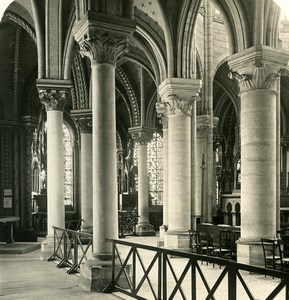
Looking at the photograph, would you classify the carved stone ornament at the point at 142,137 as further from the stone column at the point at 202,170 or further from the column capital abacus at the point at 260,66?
the column capital abacus at the point at 260,66

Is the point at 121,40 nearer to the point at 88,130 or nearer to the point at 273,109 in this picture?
the point at 273,109

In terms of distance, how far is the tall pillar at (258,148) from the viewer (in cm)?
1062

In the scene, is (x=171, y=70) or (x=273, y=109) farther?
(x=171, y=70)

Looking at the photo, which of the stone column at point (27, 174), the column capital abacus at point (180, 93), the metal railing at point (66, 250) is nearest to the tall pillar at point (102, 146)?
the metal railing at point (66, 250)

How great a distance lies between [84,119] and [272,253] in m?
11.1

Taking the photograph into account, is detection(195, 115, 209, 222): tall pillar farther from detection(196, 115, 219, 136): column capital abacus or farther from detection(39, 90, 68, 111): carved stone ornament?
detection(39, 90, 68, 111): carved stone ornament

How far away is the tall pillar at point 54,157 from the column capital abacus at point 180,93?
283 centimetres

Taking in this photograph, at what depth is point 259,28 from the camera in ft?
35.8

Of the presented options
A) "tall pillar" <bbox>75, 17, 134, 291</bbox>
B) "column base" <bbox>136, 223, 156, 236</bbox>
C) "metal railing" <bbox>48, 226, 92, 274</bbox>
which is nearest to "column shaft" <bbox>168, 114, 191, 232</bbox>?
"metal railing" <bbox>48, 226, 92, 274</bbox>

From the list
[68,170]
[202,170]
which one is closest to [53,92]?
[202,170]

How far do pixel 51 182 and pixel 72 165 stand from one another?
14.5 meters

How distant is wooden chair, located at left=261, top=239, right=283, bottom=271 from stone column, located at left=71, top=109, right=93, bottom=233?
9.18 m

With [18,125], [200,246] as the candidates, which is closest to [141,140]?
[18,125]

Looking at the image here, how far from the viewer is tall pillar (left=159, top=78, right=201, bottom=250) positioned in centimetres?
1388
